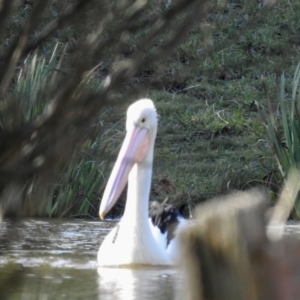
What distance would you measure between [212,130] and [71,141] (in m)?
9.08

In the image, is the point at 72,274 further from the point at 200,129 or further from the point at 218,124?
the point at 218,124

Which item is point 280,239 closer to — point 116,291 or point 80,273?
point 116,291

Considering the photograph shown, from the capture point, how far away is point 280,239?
60.5 inches

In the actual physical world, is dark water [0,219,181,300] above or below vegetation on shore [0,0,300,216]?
below

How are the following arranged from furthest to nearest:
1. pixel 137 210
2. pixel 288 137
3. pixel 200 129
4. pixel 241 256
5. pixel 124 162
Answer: pixel 200 129 < pixel 288 137 < pixel 124 162 < pixel 137 210 < pixel 241 256

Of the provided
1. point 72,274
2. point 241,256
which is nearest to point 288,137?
point 72,274

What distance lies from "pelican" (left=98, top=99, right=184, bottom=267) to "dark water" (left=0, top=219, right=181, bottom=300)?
0.49ft

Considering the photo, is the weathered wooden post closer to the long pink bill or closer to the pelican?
the pelican

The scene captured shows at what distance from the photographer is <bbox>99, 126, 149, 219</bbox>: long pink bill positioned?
5.98 m

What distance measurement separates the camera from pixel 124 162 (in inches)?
242

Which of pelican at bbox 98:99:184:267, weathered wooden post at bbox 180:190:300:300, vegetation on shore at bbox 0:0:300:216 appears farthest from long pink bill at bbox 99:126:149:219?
weathered wooden post at bbox 180:190:300:300

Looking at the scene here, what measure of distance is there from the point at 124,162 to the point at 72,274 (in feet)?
4.72

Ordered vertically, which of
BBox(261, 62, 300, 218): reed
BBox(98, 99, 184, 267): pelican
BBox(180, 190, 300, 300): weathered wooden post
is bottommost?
BBox(180, 190, 300, 300): weathered wooden post

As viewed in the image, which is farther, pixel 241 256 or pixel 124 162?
pixel 124 162
